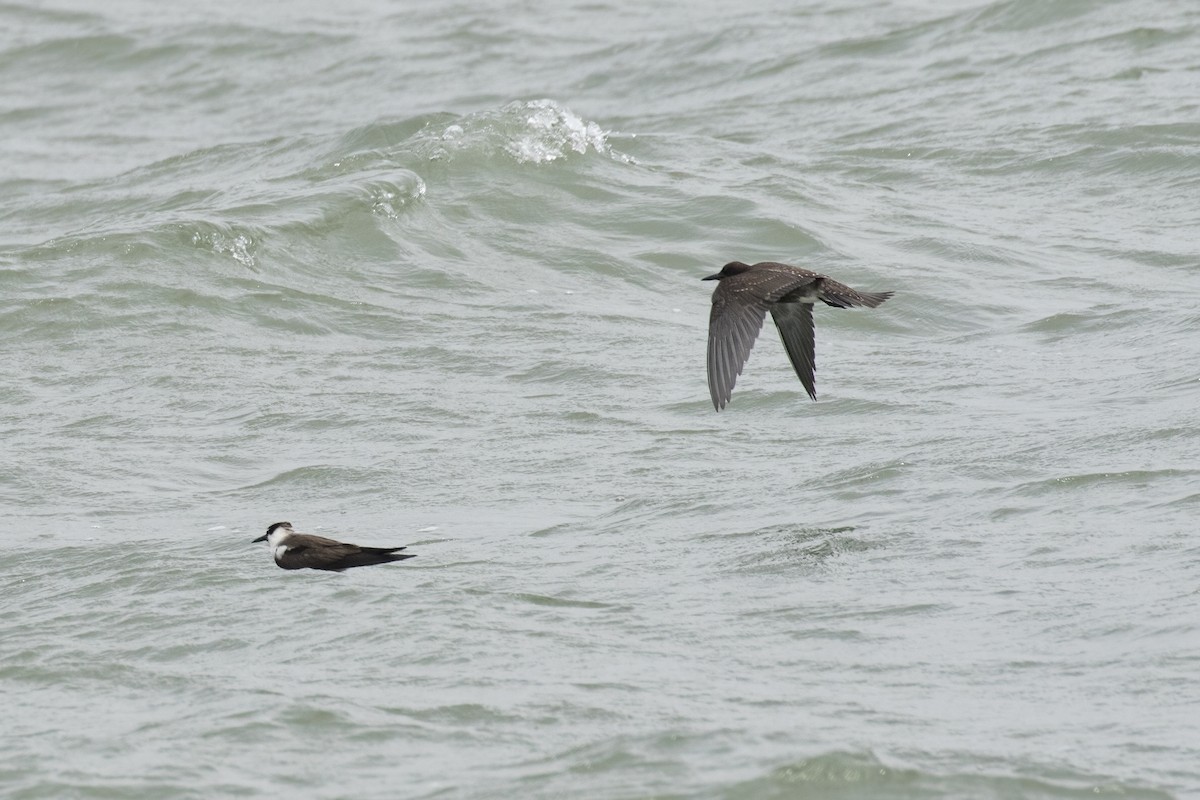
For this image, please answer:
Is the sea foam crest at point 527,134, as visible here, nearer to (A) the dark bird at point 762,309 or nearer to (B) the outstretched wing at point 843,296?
(A) the dark bird at point 762,309

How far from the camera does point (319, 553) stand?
22.8ft

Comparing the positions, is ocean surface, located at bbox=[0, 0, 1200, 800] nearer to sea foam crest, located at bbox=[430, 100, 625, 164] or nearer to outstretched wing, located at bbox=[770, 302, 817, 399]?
sea foam crest, located at bbox=[430, 100, 625, 164]

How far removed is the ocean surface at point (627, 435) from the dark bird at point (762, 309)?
446 mm

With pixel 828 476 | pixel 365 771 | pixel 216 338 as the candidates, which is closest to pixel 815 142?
pixel 216 338

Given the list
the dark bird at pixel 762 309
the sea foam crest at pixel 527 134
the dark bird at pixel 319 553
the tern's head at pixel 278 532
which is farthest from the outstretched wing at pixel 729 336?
the sea foam crest at pixel 527 134

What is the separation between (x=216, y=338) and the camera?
1102 cm

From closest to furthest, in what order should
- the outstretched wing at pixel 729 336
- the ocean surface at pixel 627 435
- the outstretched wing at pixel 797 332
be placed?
the ocean surface at pixel 627 435 → the outstretched wing at pixel 729 336 → the outstretched wing at pixel 797 332

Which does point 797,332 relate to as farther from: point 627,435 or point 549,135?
point 549,135

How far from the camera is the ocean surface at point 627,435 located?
5.42 m

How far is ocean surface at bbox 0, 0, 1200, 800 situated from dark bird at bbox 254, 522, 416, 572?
0.07 metres

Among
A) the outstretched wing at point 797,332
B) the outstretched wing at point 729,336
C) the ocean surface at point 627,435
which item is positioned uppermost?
the outstretched wing at point 729,336

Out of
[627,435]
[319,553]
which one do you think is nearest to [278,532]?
[319,553]

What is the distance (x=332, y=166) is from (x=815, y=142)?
403cm

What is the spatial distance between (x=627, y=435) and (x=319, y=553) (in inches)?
90.9
